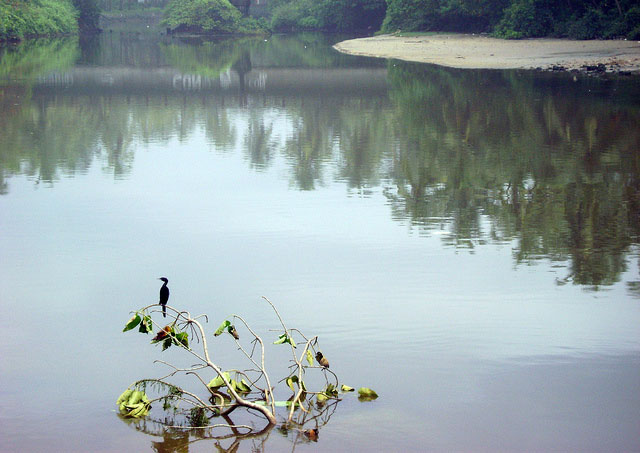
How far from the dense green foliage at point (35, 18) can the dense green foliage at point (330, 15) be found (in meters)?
16.0

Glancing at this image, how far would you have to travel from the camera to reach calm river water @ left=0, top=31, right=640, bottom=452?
5309 mm

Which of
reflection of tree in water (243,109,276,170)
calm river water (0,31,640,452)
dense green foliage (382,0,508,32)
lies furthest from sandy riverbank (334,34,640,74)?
reflection of tree in water (243,109,276,170)

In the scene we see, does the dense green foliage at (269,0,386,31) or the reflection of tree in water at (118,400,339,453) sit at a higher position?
the dense green foliage at (269,0,386,31)

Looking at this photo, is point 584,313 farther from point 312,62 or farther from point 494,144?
point 312,62

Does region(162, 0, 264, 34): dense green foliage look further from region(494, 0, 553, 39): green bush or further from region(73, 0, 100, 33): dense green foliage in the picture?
region(494, 0, 553, 39): green bush

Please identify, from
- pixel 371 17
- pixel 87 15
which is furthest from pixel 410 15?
pixel 87 15

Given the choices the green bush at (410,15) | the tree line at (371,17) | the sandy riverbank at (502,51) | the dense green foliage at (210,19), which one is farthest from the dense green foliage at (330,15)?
the sandy riverbank at (502,51)

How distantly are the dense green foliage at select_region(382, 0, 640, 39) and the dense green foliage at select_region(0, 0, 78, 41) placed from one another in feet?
68.5

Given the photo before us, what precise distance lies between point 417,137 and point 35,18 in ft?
152

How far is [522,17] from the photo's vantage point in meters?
47.0

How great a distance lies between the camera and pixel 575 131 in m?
15.9

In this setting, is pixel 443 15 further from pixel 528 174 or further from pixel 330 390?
pixel 330 390

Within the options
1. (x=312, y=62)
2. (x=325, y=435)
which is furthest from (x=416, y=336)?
(x=312, y=62)

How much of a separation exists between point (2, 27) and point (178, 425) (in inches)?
1952
